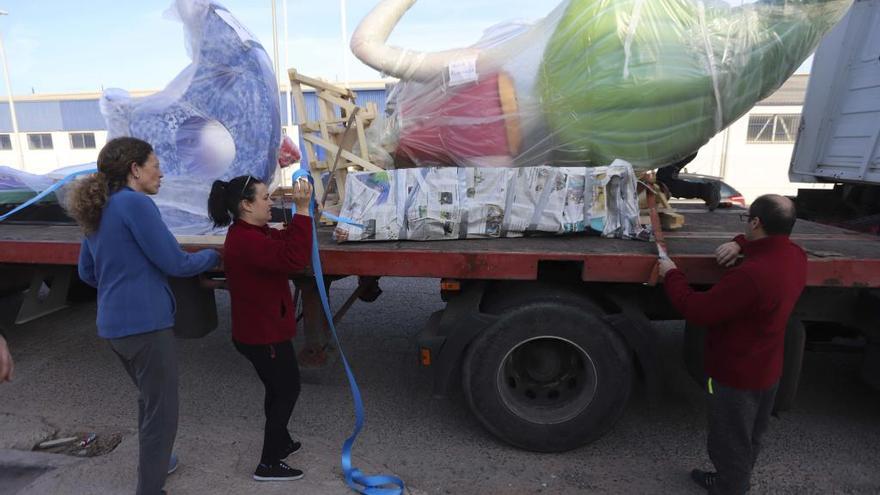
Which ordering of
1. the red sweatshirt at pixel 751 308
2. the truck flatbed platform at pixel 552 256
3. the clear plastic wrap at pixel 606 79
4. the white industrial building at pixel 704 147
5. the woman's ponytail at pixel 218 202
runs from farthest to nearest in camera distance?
the white industrial building at pixel 704 147, the clear plastic wrap at pixel 606 79, the truck flatbed platform at pixel 552 256, the woman's ponytail at pixel 218 202, the red sweatshirt at pixel 751 308

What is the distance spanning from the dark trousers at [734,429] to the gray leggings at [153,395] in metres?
2.60

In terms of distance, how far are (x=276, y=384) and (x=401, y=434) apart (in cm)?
103

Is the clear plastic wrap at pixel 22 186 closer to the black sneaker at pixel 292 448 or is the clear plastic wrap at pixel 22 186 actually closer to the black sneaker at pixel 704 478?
the black sneaker at pixel 292 448

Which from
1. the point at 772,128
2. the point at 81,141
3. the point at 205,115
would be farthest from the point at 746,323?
the point at 81,141

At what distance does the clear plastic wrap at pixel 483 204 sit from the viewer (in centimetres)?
312

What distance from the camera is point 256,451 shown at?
3.15 meters

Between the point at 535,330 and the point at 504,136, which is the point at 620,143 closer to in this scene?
A: the point at 504,136

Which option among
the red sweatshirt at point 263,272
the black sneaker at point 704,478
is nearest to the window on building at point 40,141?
the red sweatshirt at point 263,272

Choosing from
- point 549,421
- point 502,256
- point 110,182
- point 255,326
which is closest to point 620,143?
point 502,256

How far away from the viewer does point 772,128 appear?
16953 mm

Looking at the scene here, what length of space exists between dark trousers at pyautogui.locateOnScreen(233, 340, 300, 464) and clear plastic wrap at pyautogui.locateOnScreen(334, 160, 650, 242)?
80cm

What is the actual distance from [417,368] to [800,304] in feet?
8.81

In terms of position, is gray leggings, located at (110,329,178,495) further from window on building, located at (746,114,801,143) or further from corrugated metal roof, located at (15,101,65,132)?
corrugated metal roof, located at (15,101,65,132)

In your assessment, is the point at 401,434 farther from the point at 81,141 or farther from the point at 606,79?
the point at 81,141
